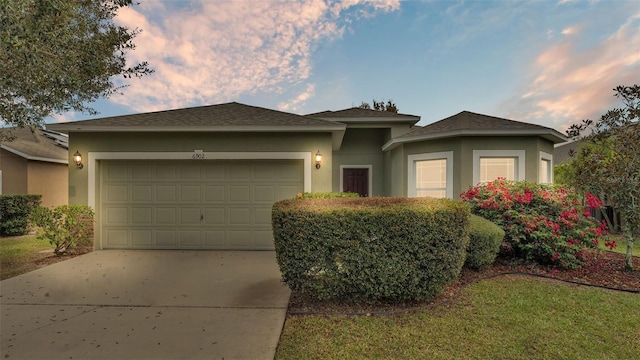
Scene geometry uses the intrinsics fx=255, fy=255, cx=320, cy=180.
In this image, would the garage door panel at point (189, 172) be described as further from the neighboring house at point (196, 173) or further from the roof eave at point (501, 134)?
→ the roof eave at point (501, 134)

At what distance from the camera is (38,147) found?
461 inches

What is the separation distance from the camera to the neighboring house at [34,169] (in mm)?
10078

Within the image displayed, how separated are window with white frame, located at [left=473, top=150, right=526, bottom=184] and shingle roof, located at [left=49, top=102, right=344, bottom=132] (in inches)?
164

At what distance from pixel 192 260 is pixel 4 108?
16.0 feet

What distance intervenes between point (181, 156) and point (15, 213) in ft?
24.4

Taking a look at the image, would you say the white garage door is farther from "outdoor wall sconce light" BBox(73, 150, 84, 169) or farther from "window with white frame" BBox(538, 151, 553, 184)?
"window with white frame" BBox(538, 151, 553, 184)

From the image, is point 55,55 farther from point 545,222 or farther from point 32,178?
point 32,178

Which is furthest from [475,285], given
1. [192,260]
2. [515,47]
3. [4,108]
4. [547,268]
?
[4,108]

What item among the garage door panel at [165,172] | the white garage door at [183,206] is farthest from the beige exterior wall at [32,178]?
the garage door panel at [165,172]

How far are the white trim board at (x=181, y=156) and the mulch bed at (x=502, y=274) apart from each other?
3568 mm

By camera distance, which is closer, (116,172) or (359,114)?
(116,172)

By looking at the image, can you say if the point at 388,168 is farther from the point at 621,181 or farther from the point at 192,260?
the point at 192,260

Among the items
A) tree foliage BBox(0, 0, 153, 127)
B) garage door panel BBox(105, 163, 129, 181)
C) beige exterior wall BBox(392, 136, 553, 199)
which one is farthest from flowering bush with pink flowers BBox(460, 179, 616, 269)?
garage door panel BBox(105, 163, 129, 181)

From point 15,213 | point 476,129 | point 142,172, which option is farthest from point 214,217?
point 15,213
